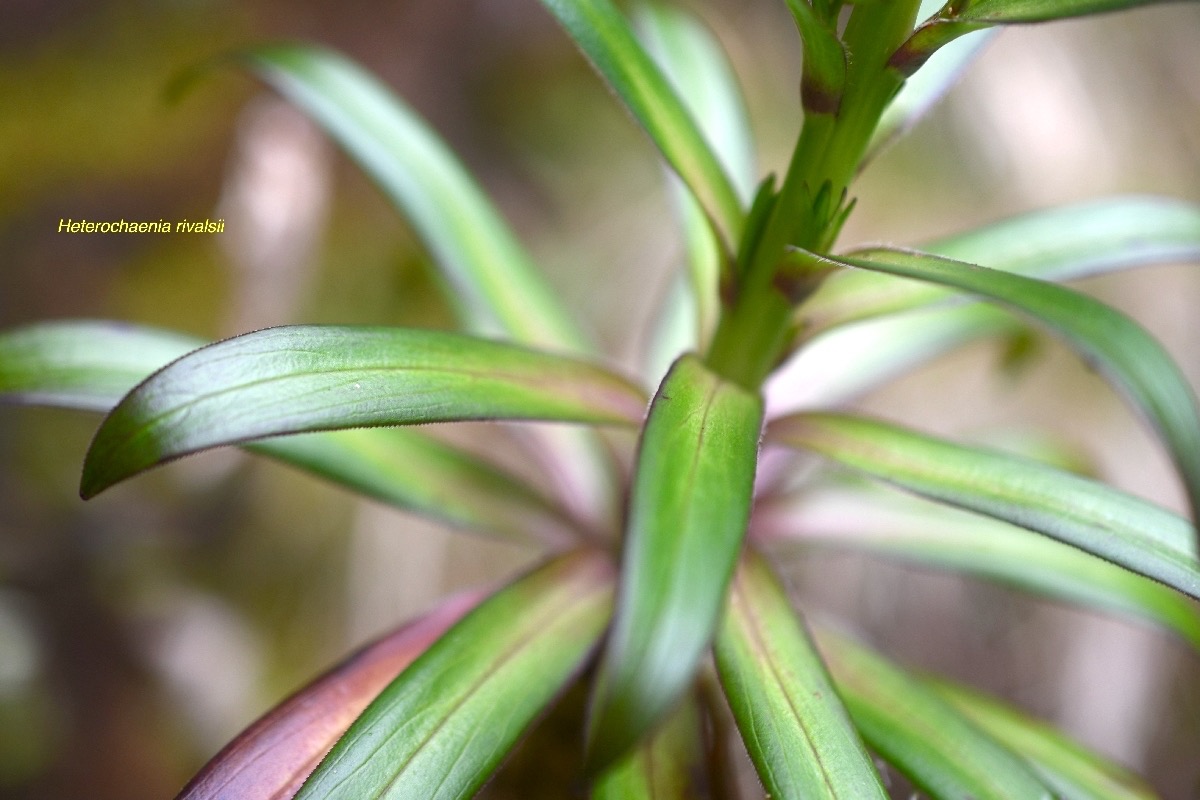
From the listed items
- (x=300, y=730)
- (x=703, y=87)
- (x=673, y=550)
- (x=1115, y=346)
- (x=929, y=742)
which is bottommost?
(x=300, y=730)

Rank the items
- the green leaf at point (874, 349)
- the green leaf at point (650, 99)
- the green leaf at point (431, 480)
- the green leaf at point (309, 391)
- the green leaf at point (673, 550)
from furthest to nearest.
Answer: the green leaf at point (874, 349) → the green leaf at point (431, 480) → the green leaf at point (650, 99) → the green leaf at point (309, 391) → the green leaf at point (673, 550)

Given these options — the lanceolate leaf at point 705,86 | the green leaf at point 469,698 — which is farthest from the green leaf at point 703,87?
the green leaf at point 469,698

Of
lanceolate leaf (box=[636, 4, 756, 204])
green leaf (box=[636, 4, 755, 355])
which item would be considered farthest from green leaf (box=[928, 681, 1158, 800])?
lanceolate leaf (box=[636, 4, 756, 204])

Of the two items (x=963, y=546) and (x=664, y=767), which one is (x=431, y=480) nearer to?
(x=664, y=767)

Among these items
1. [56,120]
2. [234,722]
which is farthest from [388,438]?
[56,120]

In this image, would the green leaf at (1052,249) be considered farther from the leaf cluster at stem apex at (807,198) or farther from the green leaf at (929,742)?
the green leaf at (929,742)

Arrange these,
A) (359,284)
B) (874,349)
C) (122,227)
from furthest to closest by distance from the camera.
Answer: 1. (359,284)
2. (122,227)
3. (874,349)

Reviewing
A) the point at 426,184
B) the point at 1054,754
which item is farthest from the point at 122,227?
the point at 1054,754
